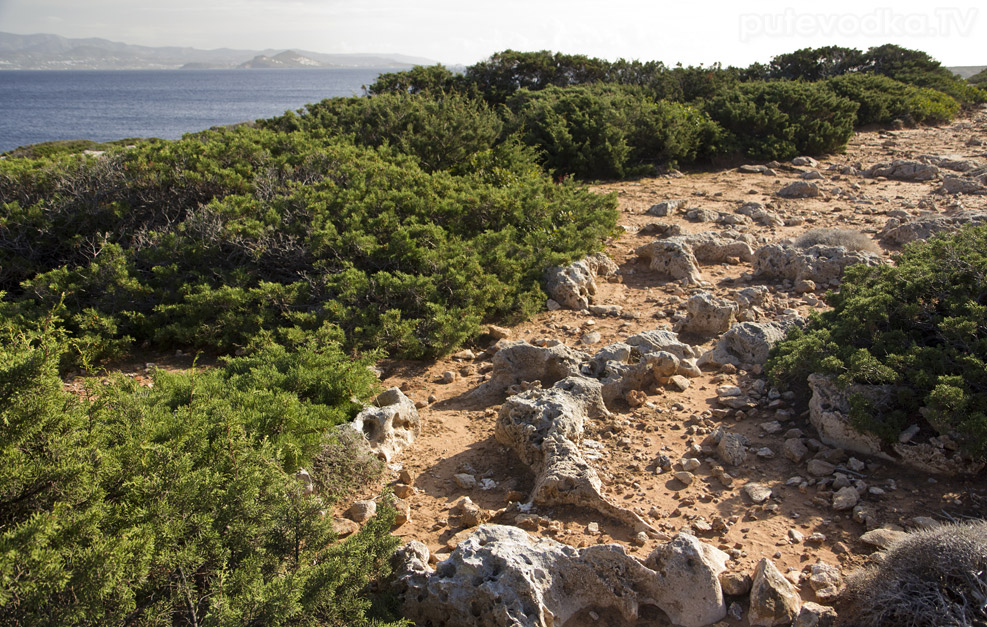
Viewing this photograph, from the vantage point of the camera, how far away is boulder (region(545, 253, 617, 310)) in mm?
7082

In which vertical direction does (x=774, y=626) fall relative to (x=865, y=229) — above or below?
below

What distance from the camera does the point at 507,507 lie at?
Result: 3.89 m

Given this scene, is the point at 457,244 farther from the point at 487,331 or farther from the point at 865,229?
the point at 865,229

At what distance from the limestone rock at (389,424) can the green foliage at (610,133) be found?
31.2ft

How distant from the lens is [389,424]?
4.54m

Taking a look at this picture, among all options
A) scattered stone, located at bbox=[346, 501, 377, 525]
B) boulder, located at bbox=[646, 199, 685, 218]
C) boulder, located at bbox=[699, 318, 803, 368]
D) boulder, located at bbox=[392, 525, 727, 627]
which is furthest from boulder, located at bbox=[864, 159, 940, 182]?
scattered stone, located at bbox=[346, 501, 377, 525]

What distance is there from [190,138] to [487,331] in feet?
18.9

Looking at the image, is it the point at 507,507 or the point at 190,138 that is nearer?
the point at 507,507

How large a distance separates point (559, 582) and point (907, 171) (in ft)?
43.2

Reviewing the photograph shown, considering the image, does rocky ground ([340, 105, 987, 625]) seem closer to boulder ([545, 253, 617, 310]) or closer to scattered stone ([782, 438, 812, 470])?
scattered stone ([782, 438, 812, 470])

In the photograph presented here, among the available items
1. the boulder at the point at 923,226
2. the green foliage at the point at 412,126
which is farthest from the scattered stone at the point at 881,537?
the green foliage at the point at 412,126

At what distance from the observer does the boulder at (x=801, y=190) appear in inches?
458

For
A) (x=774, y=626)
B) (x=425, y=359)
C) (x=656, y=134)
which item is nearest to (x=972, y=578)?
A: (x=774, y=626)

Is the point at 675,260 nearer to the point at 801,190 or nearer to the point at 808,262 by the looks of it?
the point at 808,262
